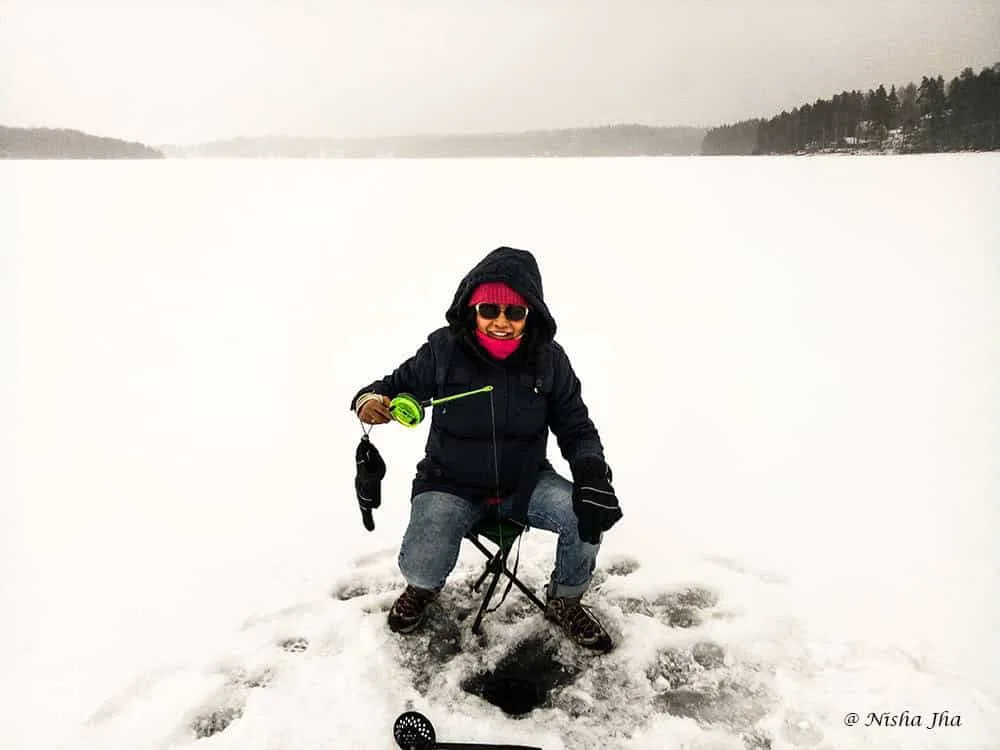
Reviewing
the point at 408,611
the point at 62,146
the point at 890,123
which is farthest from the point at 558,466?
the point at 62,146

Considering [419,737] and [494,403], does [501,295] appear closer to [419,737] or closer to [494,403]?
[494,403]

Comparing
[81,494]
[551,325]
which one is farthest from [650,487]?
[81,494]

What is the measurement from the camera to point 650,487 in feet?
11.3

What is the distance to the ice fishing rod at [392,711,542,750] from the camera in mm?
1792

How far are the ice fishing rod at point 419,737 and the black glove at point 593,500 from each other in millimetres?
709

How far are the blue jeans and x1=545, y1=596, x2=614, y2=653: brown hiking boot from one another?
A: 43 millimetres

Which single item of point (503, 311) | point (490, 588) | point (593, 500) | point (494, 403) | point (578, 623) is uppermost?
point (503, 311)

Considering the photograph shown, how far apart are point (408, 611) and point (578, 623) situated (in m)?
0.66

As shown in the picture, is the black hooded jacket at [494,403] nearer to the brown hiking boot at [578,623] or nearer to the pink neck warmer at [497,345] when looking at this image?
the pink neck warmer at [497,345]

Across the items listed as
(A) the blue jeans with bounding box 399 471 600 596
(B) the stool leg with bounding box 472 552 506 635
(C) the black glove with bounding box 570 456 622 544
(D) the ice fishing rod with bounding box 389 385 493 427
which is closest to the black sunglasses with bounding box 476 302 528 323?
(D) the ice fishing rod with bounding box 389 385 493 427

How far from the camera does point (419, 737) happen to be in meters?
1.80

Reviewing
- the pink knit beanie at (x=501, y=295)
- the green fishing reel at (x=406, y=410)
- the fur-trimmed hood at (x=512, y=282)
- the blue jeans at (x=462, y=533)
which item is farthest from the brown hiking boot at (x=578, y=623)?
the pink knit beanie at (x=501, y=295)

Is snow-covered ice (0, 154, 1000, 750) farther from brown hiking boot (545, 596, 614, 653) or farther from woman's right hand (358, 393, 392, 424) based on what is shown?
woman's right hand (358, 393, 392, 424)

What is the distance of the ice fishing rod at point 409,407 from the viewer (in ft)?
7.13
